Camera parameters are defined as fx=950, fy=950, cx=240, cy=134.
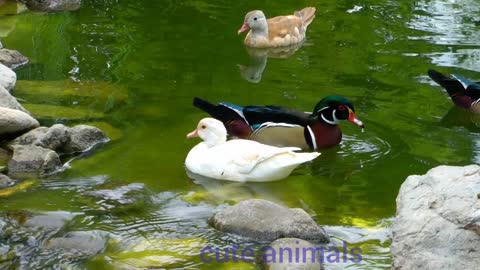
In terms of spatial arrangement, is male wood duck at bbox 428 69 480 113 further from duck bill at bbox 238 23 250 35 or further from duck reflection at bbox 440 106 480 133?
duck bill at bbox 238 23 250 35

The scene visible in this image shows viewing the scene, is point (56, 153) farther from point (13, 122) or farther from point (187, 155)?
point (187, 155)

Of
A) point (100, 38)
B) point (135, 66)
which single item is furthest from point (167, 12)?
point (135, 66)

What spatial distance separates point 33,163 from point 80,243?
67.2 inches

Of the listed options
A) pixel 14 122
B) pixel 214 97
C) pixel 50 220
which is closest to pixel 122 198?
pixel 50 220

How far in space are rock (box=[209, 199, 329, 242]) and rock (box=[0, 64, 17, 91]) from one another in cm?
405

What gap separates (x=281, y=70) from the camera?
12.3m

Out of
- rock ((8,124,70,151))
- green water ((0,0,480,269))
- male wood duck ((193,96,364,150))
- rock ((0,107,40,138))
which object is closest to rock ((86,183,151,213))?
green water ((0,0,480,269))

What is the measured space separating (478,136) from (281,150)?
106 inches

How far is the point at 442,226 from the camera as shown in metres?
5.79

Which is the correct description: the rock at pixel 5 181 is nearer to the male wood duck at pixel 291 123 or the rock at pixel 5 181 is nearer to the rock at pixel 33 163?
the rock at pixel 33 163

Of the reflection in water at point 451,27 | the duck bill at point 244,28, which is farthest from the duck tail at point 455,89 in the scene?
the duck bill at point 244,28

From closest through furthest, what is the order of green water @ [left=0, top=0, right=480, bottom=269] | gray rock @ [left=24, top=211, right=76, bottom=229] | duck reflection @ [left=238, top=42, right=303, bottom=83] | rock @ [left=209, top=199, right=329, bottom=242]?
rock @ [left=209, top=199, right=329, bottom=242] → gray rock @ [left=24, top=211, right=76, bottom=229] → green water @ [left=0, top=0, right=480, bottom=269] → duck reflection @ [left=238, top=42, right=303, bottom=83]

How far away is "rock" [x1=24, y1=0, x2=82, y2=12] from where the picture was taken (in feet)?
49.2

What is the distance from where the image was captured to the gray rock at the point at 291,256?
6.20m
